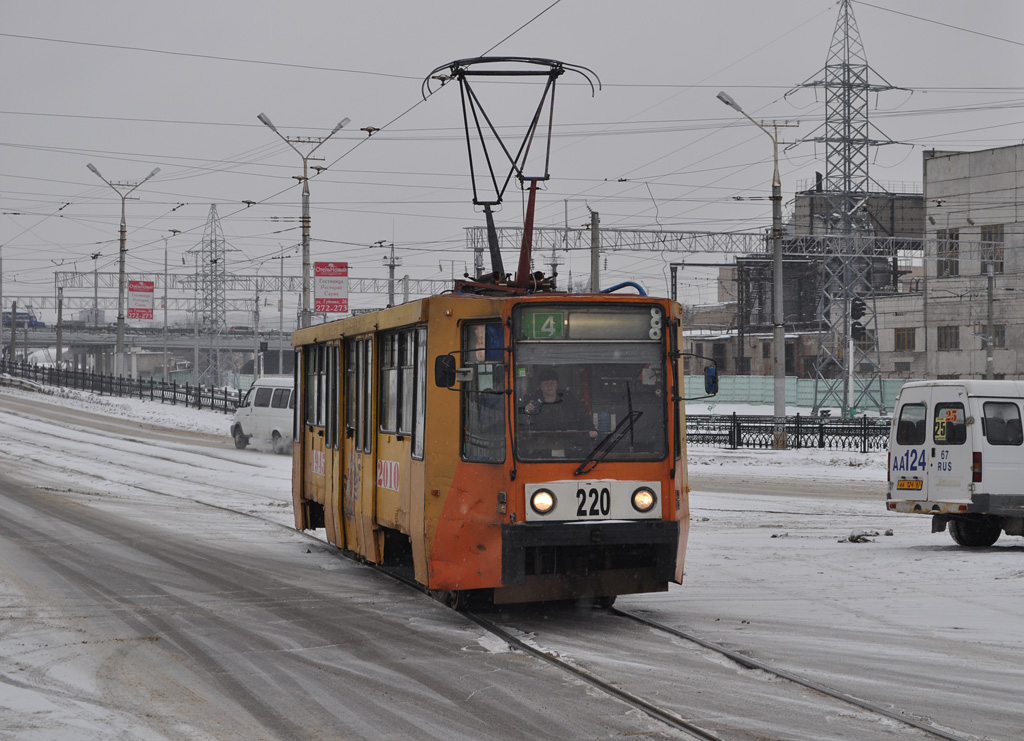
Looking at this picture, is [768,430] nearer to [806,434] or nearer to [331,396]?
[806,434]

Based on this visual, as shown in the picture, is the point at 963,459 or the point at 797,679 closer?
the point at 797,679

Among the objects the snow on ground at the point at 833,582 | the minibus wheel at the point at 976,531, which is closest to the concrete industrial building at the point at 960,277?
the snow on ground at the point at 833,582

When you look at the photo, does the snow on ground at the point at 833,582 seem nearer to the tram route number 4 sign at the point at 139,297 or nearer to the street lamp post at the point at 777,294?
the street lamp post at the point at 777,294

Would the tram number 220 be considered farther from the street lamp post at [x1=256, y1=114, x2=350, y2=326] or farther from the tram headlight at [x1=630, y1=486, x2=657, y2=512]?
the street lamp post at [x1=256, y1=114, x2=350, y2=326]

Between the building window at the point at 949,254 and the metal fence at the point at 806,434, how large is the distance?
32.4 metres

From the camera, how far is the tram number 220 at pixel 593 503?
32.8ft

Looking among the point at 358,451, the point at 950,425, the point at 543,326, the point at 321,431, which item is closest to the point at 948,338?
the point at 950,425

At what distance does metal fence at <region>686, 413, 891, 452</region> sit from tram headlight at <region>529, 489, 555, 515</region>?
2608 centimetres

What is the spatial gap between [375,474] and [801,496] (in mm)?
14161

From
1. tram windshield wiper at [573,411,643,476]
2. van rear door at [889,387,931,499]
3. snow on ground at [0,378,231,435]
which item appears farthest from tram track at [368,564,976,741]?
snow on ground at [0,378,231,435]

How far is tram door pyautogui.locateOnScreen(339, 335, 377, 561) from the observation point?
484 inches

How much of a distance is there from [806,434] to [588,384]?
2892 cm

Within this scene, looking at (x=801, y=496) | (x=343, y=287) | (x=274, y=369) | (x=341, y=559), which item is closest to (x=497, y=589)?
(x=341, y=559)

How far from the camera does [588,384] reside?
10.2 metres
